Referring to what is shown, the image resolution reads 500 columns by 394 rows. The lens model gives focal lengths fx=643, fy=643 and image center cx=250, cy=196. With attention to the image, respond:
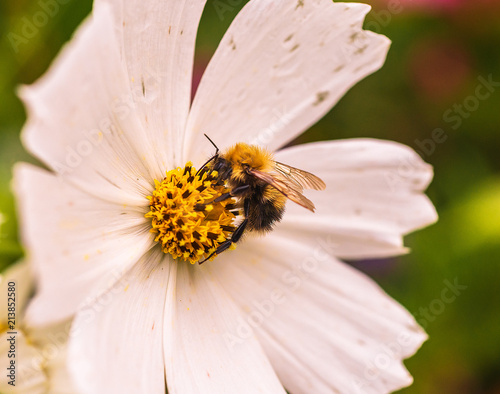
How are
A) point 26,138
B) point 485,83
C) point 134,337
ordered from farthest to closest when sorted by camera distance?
point 485,83, point 134,337, point 26,138

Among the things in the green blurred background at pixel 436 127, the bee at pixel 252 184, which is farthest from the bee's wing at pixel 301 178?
the green blurred background at pixel 436 127

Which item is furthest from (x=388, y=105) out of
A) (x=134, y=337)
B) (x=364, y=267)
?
(x=134, y=337)

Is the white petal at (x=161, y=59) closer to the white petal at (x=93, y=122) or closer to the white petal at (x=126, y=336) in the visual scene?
the white petal at (x=93, y=122)

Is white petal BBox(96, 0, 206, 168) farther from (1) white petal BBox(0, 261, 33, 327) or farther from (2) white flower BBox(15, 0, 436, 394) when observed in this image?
(1) white petal BBox(0, 261, 33, 327)

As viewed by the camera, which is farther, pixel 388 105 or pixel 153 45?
pixel 388 105

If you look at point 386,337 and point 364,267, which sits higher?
point 386,337

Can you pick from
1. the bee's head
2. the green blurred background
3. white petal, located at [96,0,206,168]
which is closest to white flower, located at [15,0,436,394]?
white petal, located at [96,0,206,168]

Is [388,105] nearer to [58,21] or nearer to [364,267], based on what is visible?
[364,267]
